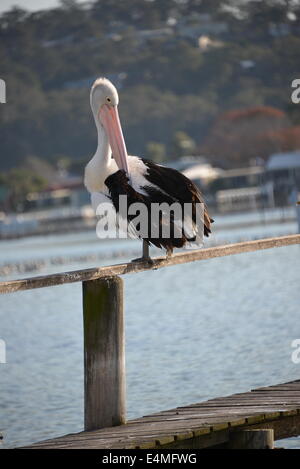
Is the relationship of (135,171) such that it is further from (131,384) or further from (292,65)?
(292,65)

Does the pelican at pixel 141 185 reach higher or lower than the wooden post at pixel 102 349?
higher

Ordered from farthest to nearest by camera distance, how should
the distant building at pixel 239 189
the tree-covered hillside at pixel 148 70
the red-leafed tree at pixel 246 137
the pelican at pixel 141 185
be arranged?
the tree-covered hillside at pixel 148 70 → the red-leafed tree at pixel 246 137 → the distant building at pixel 239 189 → the pelican at pixel 141 185

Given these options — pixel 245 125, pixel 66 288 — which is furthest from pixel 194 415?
pixel 245 125

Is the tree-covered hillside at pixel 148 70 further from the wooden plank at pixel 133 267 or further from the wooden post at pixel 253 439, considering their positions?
the wooden post at pixel 253 439

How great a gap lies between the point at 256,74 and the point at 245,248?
372ft

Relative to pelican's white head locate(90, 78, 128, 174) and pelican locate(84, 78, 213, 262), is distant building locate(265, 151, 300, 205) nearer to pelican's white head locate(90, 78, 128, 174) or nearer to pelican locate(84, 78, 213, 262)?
pelican's white head locate(90, 78, 128, 174)

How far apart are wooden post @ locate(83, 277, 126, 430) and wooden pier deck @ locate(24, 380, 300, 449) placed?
3.3 inches

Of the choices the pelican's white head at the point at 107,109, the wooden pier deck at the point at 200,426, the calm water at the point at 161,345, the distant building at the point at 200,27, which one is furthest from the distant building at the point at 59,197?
the wooden pier deck at the point at 200,426

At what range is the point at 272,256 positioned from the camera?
956 inches

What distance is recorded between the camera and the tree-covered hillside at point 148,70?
104 metres

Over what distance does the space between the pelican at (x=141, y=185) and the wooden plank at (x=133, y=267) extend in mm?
58

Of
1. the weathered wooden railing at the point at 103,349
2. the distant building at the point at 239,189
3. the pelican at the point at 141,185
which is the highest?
the distant building at the point at 239,189

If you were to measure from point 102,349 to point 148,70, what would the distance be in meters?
119

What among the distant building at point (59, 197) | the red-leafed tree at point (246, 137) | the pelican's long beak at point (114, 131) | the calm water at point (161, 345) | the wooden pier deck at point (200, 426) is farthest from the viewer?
the red-leafed tree at point (246, 137)
